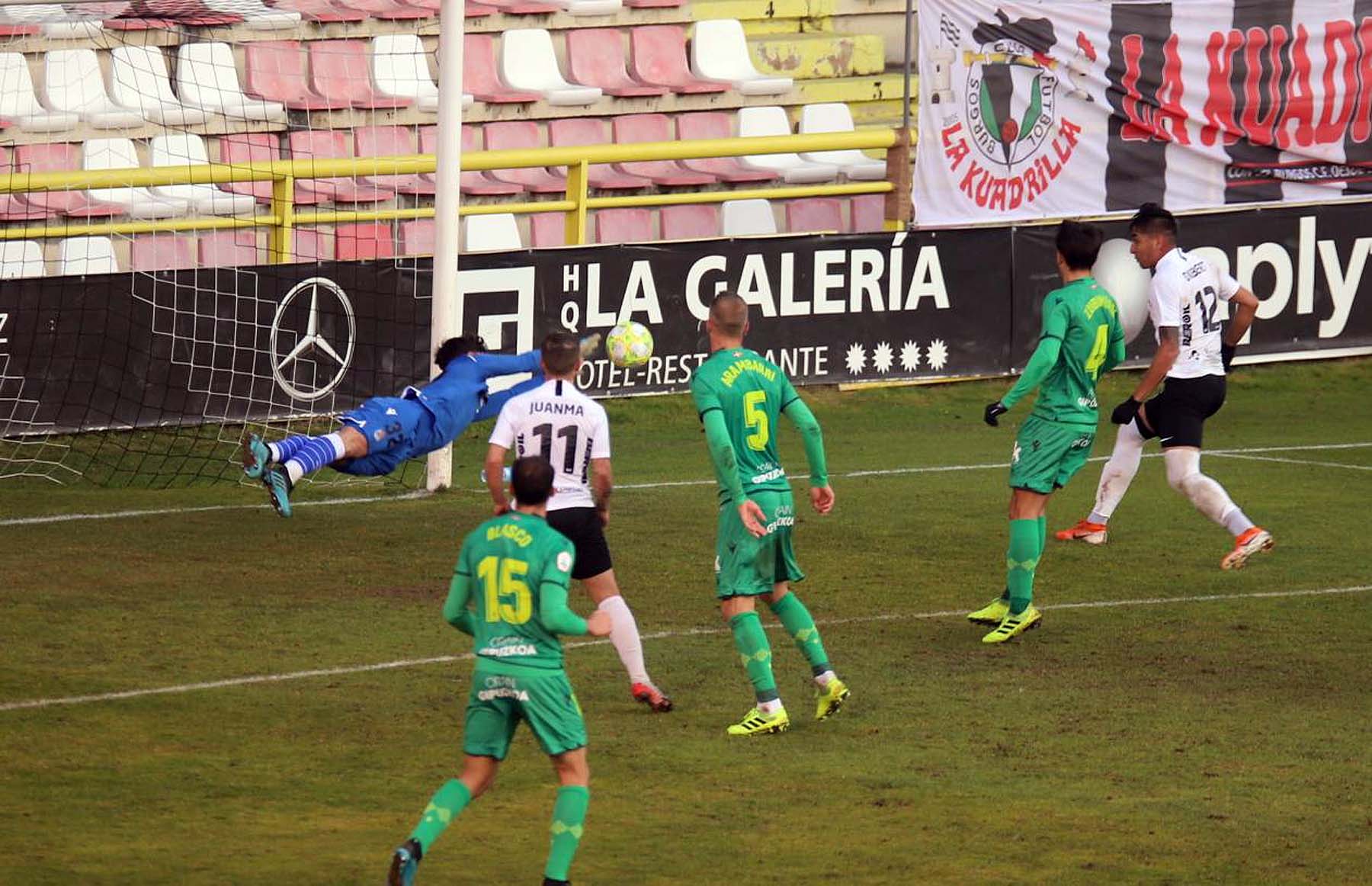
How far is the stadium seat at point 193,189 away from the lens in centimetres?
1748

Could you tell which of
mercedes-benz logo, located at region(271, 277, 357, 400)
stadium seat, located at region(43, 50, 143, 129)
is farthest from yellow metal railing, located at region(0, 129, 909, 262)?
stadium seat, located at region(43, 50, 143, 129)

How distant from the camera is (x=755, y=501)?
9.21m

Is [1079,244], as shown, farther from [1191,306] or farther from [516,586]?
[516,586]

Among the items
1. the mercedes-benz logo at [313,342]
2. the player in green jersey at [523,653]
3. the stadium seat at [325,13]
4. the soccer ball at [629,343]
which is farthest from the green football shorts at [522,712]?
the stadium seat at [325,13]

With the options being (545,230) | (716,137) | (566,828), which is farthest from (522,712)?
(716,137)

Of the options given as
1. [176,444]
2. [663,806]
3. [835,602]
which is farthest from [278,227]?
[663,806]

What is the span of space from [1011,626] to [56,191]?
9.71m

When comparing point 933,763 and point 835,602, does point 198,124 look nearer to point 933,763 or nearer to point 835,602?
point 835,602

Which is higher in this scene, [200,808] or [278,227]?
[278,227]

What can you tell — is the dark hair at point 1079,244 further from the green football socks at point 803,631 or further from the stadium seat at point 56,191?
the stadium seat at point 56,191

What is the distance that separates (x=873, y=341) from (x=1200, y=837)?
1142 cm

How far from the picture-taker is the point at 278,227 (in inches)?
664

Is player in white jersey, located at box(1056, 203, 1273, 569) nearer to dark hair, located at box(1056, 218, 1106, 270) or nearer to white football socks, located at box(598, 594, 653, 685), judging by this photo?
dark hair, located at box(1056, 218, 1106, 270)

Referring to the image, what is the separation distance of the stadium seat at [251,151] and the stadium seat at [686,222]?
3883 millimetres
